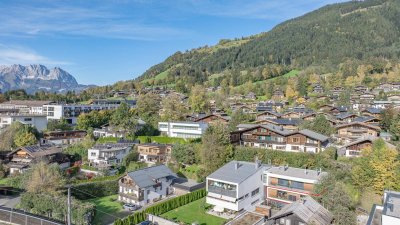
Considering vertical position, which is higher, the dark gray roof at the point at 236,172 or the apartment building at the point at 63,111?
the apartment building at the point at 63,111

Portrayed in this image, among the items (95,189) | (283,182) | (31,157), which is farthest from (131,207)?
(31,157)

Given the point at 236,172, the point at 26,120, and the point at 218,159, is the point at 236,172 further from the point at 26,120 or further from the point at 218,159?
the point at 26,120

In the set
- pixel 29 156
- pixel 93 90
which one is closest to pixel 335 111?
pixel 29 156

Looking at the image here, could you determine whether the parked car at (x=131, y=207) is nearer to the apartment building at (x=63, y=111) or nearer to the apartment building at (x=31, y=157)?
the apartment building at (x=31, y=157)

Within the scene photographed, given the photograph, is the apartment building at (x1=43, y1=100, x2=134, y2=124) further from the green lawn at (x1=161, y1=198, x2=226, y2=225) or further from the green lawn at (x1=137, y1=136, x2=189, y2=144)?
the green lawn at (x1=161, y1=198, x2=226, y2=225)

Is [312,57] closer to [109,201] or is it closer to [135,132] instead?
[135,132]

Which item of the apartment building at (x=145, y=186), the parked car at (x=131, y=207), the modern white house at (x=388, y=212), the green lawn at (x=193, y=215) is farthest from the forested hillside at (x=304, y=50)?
the modern white house at (x=388, y=212)

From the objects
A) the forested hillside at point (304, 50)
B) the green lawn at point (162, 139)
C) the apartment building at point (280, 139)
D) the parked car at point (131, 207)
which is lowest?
the parked car at point (131, 207)
